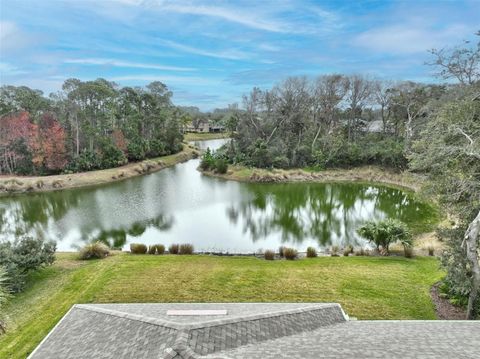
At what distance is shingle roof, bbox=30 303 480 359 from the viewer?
470 centimetres

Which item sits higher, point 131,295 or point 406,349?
point 406,349

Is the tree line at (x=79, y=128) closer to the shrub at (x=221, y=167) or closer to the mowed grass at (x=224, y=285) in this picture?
the shrub at (x=221, y=167)

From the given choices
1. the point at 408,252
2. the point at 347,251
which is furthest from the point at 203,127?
the point at 408,252

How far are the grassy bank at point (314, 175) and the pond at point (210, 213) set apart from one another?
67.1 inches

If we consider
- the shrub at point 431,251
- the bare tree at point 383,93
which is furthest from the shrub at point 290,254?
the bare tree at point 383,93

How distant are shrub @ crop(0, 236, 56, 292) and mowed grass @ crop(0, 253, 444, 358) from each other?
43 cm

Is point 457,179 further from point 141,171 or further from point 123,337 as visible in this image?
point 141,171

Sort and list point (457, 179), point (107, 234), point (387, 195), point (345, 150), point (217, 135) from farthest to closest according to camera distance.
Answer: point (217, 135)
point (345, 150)
point (387, 195)
point (107, 234)
point (457, 179)

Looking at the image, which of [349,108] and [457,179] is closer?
[457,179]

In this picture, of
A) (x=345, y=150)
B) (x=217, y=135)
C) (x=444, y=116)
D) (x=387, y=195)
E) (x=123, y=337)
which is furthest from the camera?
(x=217, y=135)

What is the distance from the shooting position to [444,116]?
31.8 feet

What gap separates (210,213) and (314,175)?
1531 centimetres

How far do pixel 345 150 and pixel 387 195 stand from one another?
945 cm

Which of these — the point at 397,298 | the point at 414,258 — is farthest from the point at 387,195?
the point at 397,298
